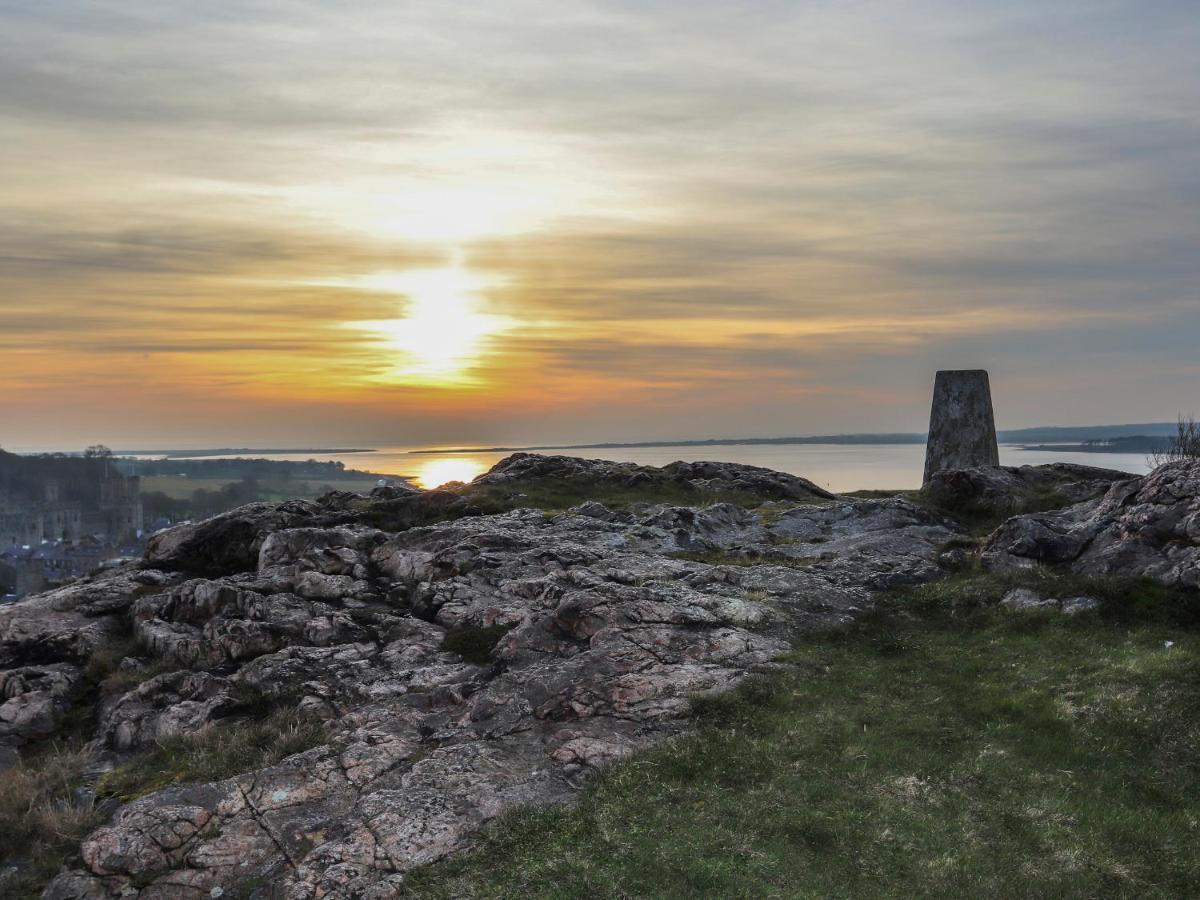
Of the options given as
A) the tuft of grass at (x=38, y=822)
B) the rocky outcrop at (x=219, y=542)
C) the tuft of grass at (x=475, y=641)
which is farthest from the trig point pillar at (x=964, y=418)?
the tuft of grass at (x=38, y=822)

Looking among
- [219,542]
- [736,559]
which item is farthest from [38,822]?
[736,559]

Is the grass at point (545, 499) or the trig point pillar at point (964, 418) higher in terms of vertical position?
the trig point pillar at point (964, 418)

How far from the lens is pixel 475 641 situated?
1042 inches

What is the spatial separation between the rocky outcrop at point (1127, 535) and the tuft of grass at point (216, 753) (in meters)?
24.0

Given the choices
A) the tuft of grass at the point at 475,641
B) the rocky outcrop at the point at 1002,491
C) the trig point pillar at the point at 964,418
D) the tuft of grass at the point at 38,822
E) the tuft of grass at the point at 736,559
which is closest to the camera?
the tuft of grass at the point at 38,822

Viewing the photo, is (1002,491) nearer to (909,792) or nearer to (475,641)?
(909,792)

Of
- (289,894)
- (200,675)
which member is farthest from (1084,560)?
(200,675)

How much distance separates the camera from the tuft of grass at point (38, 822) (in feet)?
57.8

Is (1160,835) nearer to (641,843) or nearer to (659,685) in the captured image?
(641,843)

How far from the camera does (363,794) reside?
18688 mm

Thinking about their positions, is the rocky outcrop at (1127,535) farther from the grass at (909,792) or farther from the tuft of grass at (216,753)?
the tuft of grass at (216,753)

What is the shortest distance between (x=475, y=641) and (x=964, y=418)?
38079 mm

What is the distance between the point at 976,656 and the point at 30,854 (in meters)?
24.0

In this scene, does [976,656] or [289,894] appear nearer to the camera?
[289,894]
